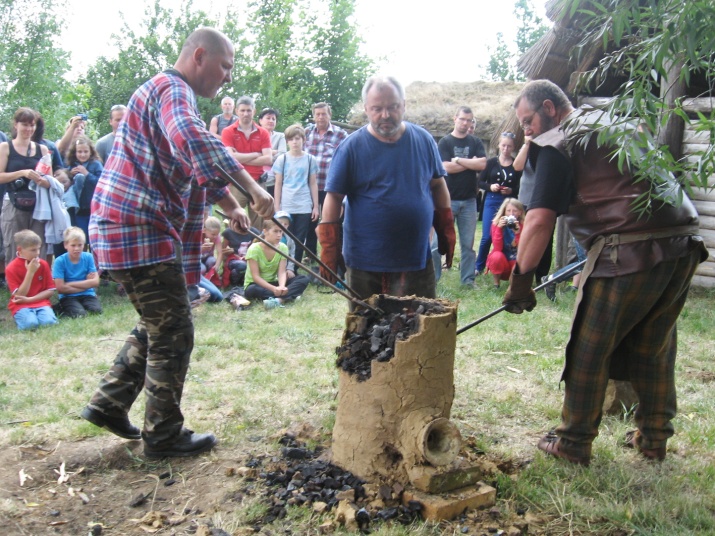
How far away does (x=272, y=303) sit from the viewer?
802cm

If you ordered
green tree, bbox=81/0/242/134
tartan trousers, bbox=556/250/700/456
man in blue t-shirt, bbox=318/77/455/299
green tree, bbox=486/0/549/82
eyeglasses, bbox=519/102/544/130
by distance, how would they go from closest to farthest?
tartan trousers, bbox=556/250/700/456 → eyeglasses, bbox=519/102/544/130 → man in blue t-shirt, bbox=318/77/455/299 → green tree, bbox=81/0/242/134 → green tree, bbox=486/0/549/82

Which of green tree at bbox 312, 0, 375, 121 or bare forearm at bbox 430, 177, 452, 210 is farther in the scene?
green tree at bbox 312, 0, 375, 121

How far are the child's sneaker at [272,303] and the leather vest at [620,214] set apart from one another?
16.4 ft

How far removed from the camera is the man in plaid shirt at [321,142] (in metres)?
9.30

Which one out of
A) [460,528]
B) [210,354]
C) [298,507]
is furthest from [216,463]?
[210,354]

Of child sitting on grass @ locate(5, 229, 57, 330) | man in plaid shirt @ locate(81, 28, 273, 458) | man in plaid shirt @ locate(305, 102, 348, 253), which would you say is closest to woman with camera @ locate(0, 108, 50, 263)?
child sitting on grass @ locate(5, 229, 57, 330)

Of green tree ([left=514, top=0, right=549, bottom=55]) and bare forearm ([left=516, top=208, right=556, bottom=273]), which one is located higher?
green tree ([left=514, top=0, right=549, bottom=55])

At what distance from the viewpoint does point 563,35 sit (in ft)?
28.2

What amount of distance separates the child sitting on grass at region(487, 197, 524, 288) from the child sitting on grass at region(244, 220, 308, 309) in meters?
2.47

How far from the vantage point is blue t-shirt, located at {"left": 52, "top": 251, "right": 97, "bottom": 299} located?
7.53m

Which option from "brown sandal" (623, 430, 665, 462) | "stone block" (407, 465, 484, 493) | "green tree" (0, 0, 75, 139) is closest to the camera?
"stone block" (407, 465, 484, 493)

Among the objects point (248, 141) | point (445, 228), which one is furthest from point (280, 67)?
point (445, 228)

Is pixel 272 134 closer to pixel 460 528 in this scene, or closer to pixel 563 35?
pixel 563 35

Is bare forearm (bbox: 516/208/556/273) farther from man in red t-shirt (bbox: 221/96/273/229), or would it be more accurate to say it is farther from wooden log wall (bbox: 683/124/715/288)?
wooden log wall (bbox: 683/124/715/288)
